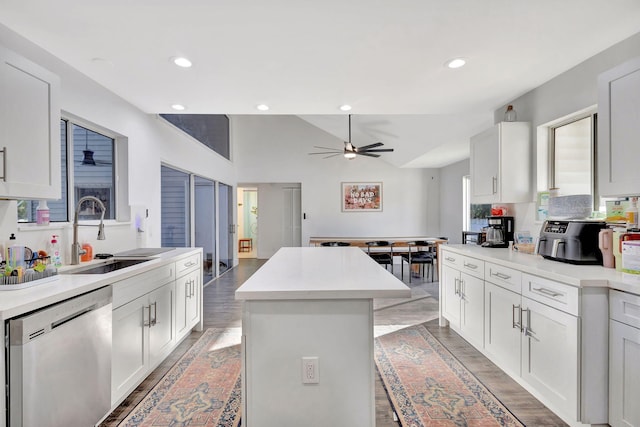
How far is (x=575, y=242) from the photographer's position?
2094mm

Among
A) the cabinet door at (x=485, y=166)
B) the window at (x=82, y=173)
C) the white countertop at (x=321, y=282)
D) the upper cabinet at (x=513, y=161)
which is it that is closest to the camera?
the white countertop at (x=321, y=282)

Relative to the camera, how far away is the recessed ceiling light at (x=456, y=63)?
7.68 feet

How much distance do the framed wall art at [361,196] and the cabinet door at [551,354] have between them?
6160mm

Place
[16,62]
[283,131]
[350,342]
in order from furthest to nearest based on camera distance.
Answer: [283,131] < [16,62] < [350,342]

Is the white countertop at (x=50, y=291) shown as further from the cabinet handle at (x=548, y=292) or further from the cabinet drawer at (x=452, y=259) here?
the cabinet drawer at (x=452, y=259)

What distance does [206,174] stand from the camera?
18.3ft

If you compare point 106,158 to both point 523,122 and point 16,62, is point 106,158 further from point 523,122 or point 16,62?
point 523,122

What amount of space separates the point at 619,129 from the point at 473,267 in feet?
4.61

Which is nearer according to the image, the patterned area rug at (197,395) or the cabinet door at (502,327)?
the patterned area rug at (197,395)

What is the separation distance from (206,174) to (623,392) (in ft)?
18.1

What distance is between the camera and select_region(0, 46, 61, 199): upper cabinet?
1.61m

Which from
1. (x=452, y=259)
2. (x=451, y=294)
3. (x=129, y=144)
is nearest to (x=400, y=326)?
(x=451, y=294)

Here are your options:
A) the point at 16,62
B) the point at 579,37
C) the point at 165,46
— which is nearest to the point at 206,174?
the point at 165,46

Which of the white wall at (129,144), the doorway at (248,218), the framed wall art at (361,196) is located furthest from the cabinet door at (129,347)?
the doorway at (248,218)
